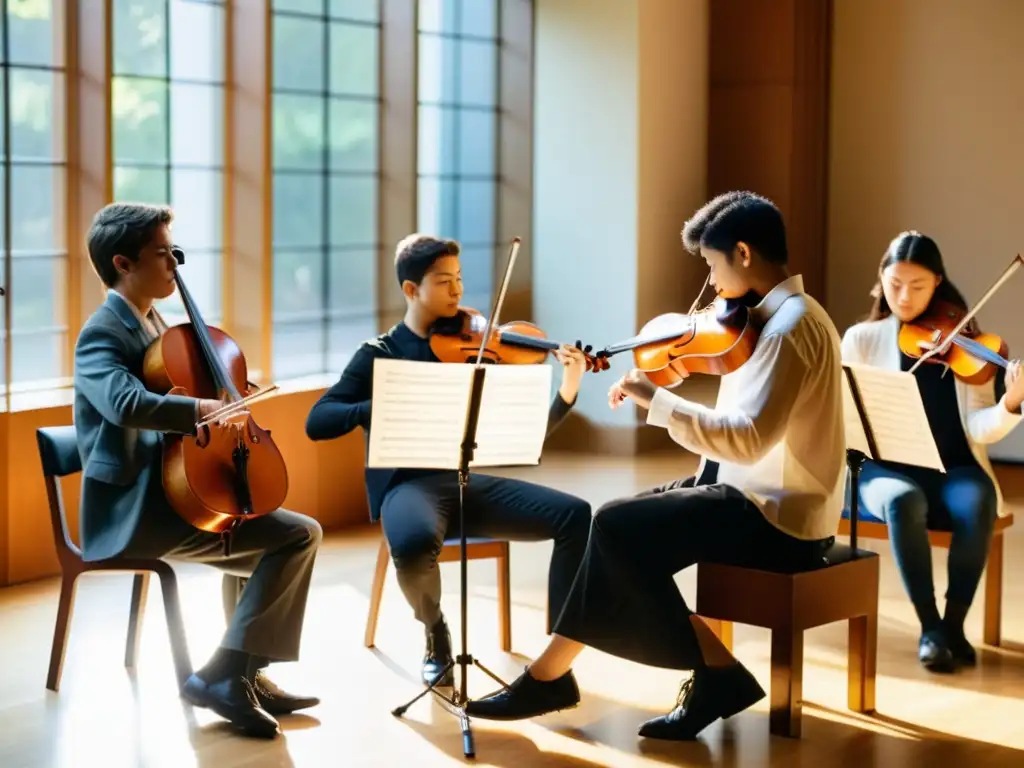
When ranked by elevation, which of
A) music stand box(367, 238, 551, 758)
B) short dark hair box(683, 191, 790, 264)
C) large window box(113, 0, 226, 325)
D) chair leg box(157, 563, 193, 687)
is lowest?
chair leg box(157, 563, 193, 687)

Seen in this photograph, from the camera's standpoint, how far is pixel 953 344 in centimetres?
417

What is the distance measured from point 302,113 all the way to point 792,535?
341 cm

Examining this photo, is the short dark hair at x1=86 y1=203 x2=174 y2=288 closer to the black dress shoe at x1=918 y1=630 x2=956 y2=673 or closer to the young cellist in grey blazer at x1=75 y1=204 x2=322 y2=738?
the young cellist in grey blazer at x1=75 y1=204 x2=322 y2=738

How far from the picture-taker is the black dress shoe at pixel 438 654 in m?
3.80

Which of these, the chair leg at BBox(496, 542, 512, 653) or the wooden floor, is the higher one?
the chair leg at BBox(496, 542, 512, 653)

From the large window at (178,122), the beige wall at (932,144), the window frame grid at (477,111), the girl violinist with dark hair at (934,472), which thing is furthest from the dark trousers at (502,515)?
the beige wall at (932,144)

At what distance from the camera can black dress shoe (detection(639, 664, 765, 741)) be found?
3.42 meters

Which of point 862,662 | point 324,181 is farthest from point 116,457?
point 324,181

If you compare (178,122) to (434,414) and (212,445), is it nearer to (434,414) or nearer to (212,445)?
(212,445)

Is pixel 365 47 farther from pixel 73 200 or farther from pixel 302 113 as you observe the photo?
pixel 73 200

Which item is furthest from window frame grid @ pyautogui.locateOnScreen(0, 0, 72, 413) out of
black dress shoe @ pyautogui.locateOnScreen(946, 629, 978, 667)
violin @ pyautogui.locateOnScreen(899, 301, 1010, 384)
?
black dress shoe @ pyautogui.locateOnScreen(946, 629, 978, 667)

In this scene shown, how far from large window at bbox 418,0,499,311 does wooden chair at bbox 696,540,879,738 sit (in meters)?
3.90

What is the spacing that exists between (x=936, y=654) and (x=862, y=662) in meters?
0.47

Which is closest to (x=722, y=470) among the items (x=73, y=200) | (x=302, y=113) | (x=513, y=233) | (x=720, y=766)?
(x=720, y=766)
